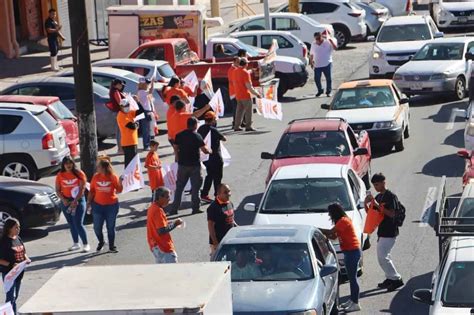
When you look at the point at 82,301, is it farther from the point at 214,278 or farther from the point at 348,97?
the point at 348,97

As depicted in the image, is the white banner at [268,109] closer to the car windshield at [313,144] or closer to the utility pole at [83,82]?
the car windshield at [313,144]

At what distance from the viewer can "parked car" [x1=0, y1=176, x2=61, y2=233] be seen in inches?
749

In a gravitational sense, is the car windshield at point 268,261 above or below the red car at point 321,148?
above

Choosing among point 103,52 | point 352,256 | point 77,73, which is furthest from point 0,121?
point 103,52

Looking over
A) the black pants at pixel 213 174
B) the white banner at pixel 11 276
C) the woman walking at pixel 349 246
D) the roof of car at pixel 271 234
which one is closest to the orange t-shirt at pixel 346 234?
the woman walking at pixel 349 246

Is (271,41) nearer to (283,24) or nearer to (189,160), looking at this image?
(283,24)

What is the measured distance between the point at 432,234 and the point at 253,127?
33.1ft

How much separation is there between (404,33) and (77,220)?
18.8 metres

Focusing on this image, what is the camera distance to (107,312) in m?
9.77

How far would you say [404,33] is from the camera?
35.0m

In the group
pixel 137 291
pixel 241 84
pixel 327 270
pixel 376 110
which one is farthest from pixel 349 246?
pixel 241 84

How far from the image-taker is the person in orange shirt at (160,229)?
15281mm

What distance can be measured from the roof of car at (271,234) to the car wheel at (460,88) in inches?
637

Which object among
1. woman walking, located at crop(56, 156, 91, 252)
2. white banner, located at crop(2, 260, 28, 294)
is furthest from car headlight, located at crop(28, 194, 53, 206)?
white banner, located at crop(2, 260, 28, 294)
